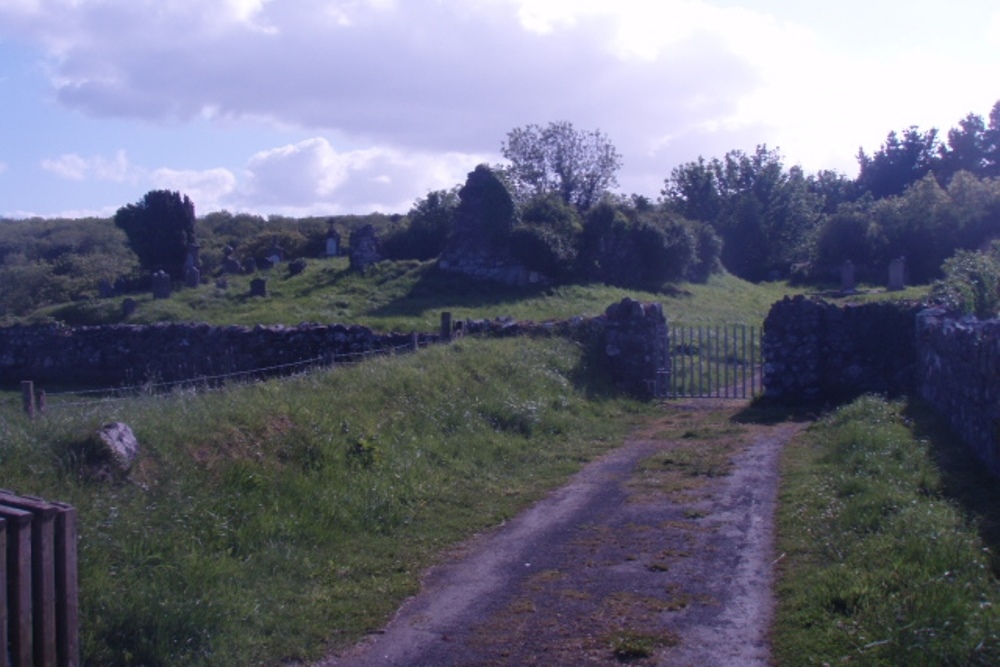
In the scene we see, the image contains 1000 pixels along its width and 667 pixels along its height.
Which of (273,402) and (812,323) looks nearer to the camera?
(273,402)

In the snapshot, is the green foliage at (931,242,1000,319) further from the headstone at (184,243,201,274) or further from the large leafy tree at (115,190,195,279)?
the large leafy tree at (115,190,195,279)

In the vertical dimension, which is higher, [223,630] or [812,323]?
[812,323]

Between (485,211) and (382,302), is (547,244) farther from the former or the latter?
(382,302)

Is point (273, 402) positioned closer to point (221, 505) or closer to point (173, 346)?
point (221, 505)

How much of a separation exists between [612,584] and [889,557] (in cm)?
203

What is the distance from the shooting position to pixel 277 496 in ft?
29.6

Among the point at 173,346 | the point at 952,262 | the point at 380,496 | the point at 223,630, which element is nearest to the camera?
the point at 223,630

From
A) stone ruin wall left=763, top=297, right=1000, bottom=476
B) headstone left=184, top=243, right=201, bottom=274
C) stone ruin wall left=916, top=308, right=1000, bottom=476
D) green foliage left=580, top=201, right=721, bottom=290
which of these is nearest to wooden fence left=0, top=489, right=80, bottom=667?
stone ruin wall left=916, top=308, right=1000, bottom=476

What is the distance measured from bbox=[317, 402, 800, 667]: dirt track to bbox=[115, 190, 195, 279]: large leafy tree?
34182mm

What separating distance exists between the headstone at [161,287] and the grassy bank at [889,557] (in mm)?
25724

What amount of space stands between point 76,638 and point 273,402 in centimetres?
528

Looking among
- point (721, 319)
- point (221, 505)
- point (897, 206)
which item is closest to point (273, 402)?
point (221, 505)

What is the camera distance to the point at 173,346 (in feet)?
72.1

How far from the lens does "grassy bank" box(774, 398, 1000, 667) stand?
5.62 m
